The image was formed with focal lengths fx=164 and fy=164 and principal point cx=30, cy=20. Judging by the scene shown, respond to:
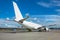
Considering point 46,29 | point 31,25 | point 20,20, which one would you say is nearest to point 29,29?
point 31,25

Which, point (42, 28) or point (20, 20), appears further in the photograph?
point (42, 28)

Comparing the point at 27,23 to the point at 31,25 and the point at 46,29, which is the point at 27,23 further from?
the point at 46,29

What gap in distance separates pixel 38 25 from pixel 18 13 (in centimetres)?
458

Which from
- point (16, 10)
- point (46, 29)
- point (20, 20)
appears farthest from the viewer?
point (46, 29)

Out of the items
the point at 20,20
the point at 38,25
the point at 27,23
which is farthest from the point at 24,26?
the point at 20,20

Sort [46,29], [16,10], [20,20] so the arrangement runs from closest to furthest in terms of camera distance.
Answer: [20,20]
[16,10]
[46,29]

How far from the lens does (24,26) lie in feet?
90.7

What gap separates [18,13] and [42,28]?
531cm

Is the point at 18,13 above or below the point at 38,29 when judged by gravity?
above

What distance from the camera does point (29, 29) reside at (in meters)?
28.4

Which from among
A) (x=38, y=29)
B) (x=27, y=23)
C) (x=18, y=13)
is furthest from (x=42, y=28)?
(x=18, y=13)

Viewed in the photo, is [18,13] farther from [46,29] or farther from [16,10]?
[46,29]

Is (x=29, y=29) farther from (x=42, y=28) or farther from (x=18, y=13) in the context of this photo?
(x=18, y=13)

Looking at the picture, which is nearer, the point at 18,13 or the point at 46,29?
the point at 18,13
